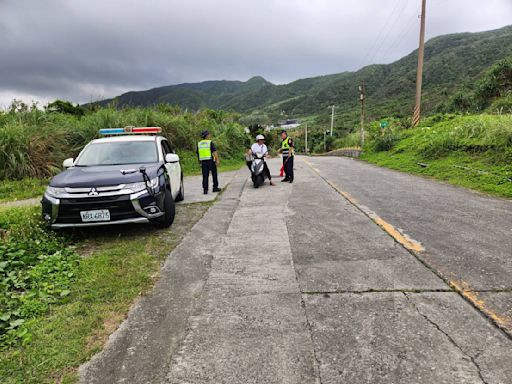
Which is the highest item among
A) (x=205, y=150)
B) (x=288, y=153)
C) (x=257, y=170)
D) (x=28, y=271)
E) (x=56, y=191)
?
(x=205, y=150)

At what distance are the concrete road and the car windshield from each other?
2.15 metres

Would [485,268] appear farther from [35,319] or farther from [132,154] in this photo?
[132,154]

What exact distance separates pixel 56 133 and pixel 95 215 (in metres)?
8.76

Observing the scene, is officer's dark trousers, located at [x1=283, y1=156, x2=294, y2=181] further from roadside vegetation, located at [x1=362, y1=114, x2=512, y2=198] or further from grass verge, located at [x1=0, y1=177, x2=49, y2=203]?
grass verge, located at [x1=0, y1=177, x2=49, y2=203]

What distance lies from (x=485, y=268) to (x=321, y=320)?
2145 mm

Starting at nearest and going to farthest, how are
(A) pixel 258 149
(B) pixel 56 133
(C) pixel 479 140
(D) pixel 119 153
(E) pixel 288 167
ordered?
1. (D) pixel 119 153
2. (A) pixel 258 149
3. (E) pixel 288 167
4. (B) pixel 56 133
5. (C) pixel 479 140

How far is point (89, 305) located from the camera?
3105 millimetres

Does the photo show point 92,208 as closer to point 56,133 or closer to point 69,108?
point 56,133

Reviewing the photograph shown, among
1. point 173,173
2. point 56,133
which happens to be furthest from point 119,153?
point 56,133

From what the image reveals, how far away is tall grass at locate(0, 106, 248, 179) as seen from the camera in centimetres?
1023

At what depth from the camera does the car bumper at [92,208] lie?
15.6 ft

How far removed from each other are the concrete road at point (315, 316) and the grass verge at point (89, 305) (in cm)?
18

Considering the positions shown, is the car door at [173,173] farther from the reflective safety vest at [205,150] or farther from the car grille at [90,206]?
the car grille at [90,206]

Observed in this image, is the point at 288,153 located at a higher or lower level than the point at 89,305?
higher
